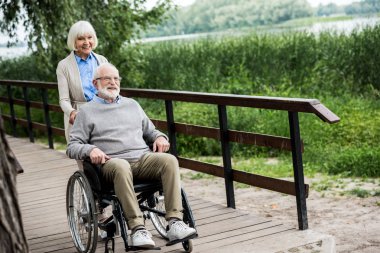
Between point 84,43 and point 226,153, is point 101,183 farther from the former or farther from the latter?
point 226,153

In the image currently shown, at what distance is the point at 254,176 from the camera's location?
17.1ft

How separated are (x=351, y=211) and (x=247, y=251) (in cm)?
302

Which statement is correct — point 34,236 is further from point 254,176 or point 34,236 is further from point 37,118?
point 37,118

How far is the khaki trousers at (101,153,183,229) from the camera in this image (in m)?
4.02

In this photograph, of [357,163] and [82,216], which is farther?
[357,163]

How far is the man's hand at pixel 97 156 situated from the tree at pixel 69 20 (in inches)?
265

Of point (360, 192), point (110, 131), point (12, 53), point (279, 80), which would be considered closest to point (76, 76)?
point (110, 131)

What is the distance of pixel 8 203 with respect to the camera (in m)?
2.51

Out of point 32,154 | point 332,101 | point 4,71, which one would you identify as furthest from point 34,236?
point 4,71

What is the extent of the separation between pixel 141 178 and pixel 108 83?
1.87ft

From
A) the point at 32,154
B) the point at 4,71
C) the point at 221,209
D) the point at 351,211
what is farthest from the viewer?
the point at 4,71

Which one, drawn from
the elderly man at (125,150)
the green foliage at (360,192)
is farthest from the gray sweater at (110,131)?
the green foliage at (360,192)

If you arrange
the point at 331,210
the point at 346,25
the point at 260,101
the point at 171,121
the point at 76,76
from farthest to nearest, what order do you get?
the point at 346,25 → the point at 331,210 → the point at 171,121 → the point at 76,76 → the point at 260,101

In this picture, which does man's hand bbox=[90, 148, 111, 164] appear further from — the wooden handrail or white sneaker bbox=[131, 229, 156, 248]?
the wooden handrail
